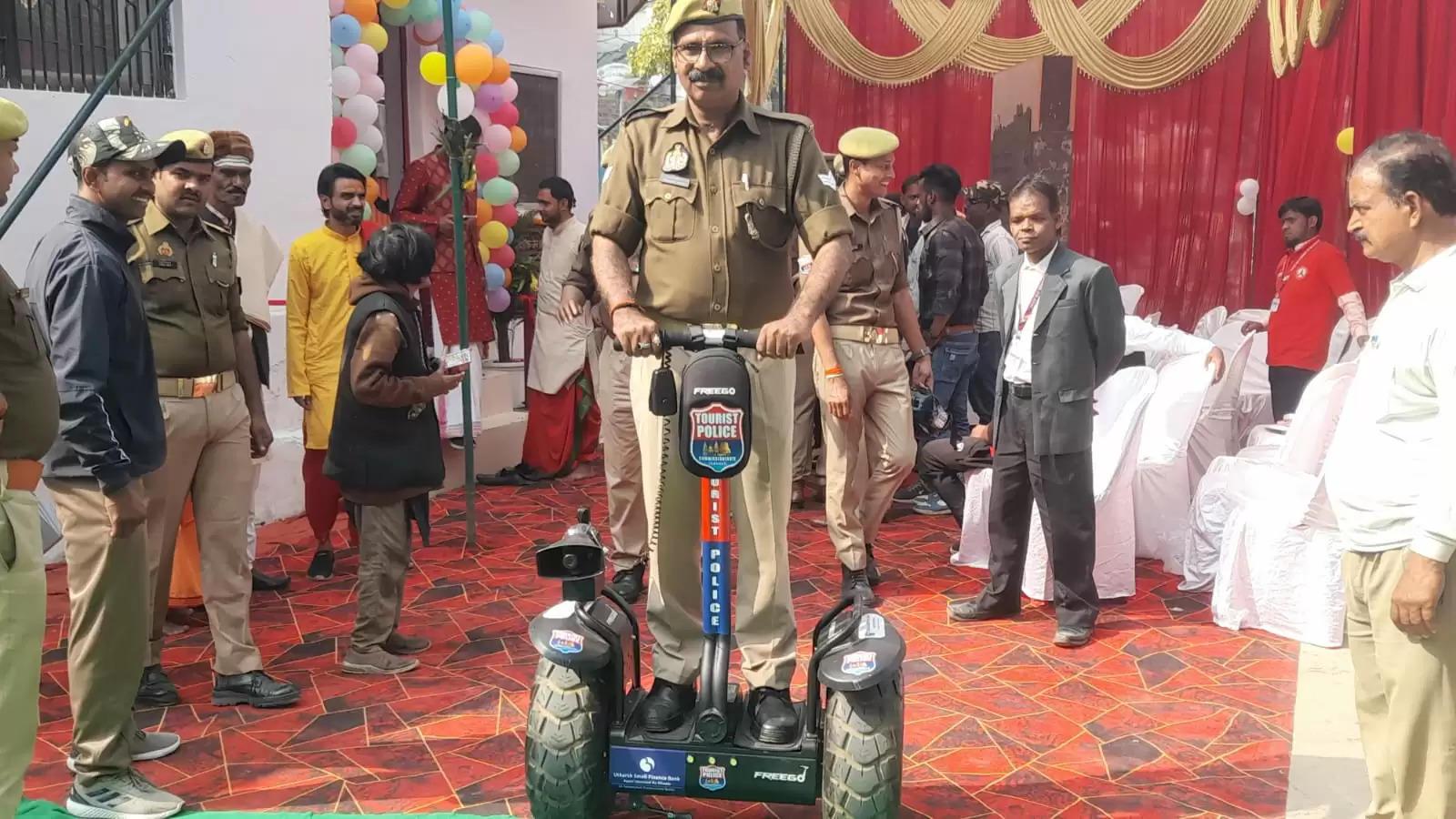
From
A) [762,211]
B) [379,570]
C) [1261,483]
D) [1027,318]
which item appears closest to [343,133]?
[379,570]

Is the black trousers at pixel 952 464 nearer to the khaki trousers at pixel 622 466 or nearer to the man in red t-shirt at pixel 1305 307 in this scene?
the khaki trousers at pixel 622 466

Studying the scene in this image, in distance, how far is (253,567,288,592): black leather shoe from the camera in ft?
19.0

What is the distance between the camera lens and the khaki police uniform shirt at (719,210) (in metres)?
3.29

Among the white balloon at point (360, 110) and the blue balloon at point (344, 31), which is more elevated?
the blue balloon at point (344, 31)

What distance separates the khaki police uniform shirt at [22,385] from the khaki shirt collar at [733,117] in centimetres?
168

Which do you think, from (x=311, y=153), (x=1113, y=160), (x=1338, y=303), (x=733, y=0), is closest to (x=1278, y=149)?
(x=1113, y=160)

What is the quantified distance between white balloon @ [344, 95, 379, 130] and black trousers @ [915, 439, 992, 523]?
457 centimetres

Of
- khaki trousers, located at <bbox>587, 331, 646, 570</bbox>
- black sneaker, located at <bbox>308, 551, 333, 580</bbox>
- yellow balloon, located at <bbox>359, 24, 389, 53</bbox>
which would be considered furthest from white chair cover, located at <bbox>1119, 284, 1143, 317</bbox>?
black sneaker, located at <bbox>308, 551, 333, 580</bbox>

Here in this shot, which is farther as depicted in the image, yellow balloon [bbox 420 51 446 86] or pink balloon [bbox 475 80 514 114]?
pink balloon [bbox 475 80 514 114]

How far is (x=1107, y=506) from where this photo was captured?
19.1 feet

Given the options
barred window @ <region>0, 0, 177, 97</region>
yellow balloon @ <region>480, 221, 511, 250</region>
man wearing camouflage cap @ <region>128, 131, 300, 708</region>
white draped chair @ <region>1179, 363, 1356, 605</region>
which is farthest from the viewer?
yellow balloon @ <region>480, 221, 511, 250</region>

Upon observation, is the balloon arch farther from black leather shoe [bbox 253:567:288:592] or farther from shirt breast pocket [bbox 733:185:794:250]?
shirt breast pocket [bbox 733:185:794:250]

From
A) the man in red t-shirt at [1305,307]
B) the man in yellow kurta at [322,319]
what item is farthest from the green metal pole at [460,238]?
the man in red t-shirt at [1305,307]

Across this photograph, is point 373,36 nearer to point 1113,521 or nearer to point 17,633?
point 1113,521
